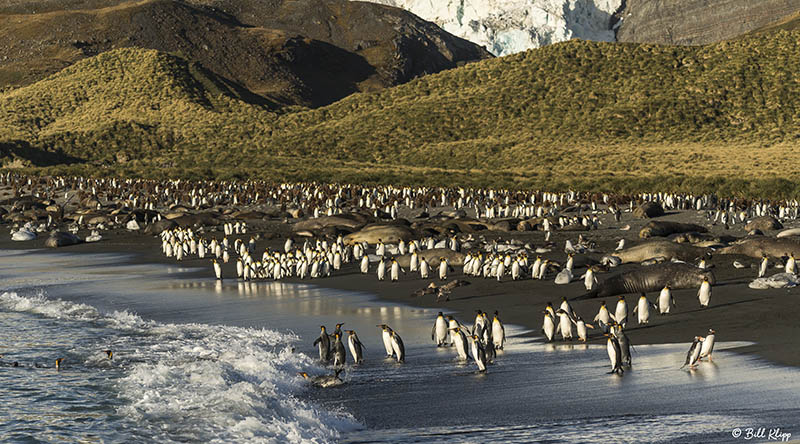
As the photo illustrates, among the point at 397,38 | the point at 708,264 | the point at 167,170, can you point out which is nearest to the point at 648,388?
the point at 708,264

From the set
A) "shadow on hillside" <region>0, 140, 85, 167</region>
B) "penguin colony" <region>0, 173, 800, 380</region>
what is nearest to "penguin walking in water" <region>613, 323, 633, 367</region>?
"penguin colony" <region>0, 173, 800, 380</region>

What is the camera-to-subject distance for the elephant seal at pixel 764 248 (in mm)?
20531

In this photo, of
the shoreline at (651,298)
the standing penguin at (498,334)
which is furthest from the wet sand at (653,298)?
the standing penguin at (498,334)

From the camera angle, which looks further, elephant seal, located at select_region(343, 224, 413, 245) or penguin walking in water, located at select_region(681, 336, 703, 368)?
elephant seal, located at select_region(343, 224, 413, 245)

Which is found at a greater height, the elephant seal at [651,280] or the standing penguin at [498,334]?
the elephant seal at [651,280]

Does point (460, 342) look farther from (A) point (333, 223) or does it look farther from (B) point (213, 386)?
(A) point (333, 223)

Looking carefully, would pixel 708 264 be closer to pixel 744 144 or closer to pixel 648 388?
pixel 648 388

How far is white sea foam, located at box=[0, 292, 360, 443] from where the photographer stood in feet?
29.5

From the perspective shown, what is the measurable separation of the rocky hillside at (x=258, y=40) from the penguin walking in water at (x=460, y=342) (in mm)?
119358

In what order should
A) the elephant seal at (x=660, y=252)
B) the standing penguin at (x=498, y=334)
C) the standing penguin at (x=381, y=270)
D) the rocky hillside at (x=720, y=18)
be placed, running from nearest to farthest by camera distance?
the standing penguin at (x=498, y=334)
the standing penguin at (x=381, y=270)
the elephant seal at (x=660, y=252)
the rocky hillside at (x=720, y=18)

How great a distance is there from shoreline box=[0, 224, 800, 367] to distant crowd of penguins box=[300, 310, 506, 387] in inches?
47.2
